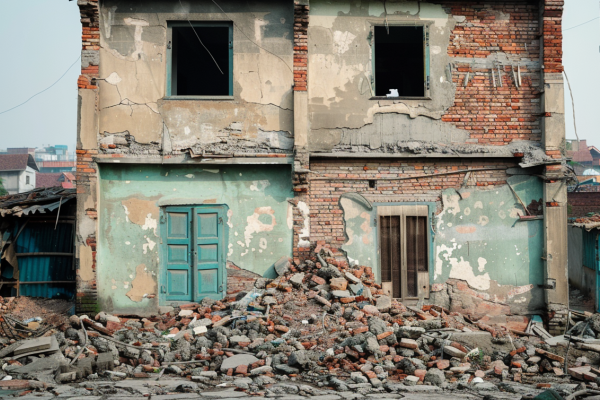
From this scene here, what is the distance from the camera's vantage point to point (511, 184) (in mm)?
8820

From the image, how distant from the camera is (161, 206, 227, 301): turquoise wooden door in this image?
28.3 ft

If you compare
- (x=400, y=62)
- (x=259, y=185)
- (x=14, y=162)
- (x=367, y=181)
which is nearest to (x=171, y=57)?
(x=259, y=185)

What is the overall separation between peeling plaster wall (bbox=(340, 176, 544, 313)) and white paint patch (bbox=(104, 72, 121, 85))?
14.9 ft

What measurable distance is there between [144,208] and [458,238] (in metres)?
5.67

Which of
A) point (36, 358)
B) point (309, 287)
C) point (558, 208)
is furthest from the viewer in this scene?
point (558, 208)

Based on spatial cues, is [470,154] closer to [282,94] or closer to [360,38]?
[360,38]

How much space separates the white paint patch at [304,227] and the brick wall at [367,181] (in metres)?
0.08

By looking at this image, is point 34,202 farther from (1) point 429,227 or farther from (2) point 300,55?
(1) point 429,227

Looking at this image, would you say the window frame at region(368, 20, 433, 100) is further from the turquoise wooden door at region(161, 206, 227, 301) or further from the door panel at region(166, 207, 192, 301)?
the door panel at region(166, 207, 192, 301)

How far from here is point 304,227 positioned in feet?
28.5

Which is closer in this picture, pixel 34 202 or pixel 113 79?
pixel 113 79

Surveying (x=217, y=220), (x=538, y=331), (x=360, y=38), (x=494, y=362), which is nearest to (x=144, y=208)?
(x=217, y=220)

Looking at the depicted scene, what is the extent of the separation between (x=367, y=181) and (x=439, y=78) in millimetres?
2290

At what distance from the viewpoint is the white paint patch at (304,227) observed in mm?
8664
